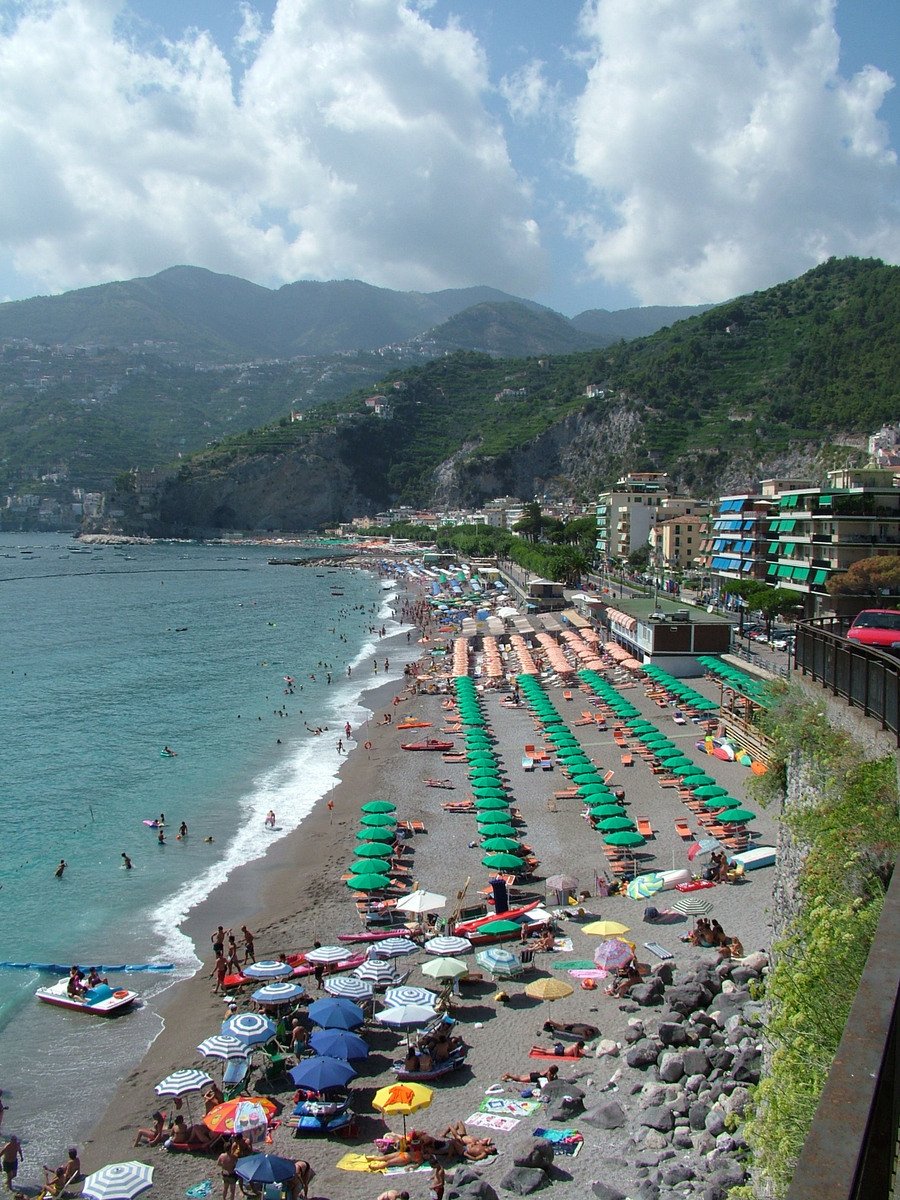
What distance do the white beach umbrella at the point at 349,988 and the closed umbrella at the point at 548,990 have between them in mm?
2715

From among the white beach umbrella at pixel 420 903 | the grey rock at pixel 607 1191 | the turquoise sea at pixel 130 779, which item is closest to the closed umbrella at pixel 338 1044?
the turquoise sea at pixel 130 779

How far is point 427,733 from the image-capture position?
3684cm

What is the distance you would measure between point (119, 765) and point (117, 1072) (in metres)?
20.1

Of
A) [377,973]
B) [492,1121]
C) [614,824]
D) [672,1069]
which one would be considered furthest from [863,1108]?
[614,824]

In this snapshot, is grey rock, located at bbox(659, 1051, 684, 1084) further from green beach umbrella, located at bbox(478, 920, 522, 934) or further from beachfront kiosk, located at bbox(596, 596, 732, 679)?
beachfront kiosk, located at bbox(596, 596, 732, 679)

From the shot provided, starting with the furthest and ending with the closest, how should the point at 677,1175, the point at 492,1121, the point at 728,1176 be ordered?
the point at 492,1121 → the point at 677,1175 → the point at 728,1176

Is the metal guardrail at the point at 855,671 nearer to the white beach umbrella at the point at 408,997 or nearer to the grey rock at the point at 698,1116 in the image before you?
the grey rock at the point at 698,1116

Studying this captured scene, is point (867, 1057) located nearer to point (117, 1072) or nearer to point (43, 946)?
point (117, 1072)

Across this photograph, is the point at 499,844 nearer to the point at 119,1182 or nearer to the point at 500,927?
the point at 500,927

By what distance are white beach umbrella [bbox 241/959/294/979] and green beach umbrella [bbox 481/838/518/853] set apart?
650 centimetres

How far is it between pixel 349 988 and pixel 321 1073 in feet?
9.00

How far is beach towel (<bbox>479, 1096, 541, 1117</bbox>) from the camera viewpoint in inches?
486

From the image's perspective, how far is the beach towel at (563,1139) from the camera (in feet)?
36.9

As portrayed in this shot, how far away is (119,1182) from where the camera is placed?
11.6 meters
